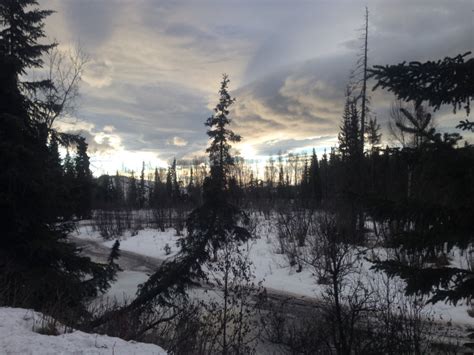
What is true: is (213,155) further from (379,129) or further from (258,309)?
(379,129)

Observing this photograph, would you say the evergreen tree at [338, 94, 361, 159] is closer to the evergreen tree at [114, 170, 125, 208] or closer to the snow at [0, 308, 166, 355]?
the snow at [0, 308, 166, 355]

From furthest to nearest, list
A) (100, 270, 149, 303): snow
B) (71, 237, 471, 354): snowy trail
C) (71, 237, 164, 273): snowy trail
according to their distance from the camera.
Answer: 1. (71, 237, 164, 273): snowy trail
2. (100, 270, 149, 303): snow
3. (71, 237, 471, 354): snowy trail

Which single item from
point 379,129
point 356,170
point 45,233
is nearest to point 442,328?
point 45,233

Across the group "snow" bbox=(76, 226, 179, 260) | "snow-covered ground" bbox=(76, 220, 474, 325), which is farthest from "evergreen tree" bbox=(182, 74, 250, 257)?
"snow" bbox=(76, 226, 179, 260)

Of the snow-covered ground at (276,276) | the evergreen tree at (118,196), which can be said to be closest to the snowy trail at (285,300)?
the snow-covered ground at (276,276)

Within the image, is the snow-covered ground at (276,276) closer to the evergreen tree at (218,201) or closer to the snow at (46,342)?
the evergreen tree at (218,201)

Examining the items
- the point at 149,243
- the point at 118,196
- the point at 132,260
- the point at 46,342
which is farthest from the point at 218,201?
the point at 118,196

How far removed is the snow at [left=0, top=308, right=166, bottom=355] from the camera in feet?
12.8

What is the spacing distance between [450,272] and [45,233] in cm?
971

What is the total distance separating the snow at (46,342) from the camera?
3.90 meters

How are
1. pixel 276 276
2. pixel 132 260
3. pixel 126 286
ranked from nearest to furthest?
pixel 126 286
pixel 276 276
pixel 132 260

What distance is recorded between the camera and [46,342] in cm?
407

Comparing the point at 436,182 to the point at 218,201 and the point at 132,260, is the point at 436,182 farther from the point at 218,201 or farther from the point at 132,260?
the point at 132,260

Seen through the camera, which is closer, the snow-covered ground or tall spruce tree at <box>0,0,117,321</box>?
tall spruce tree at <box>0,0,117,321</box>
